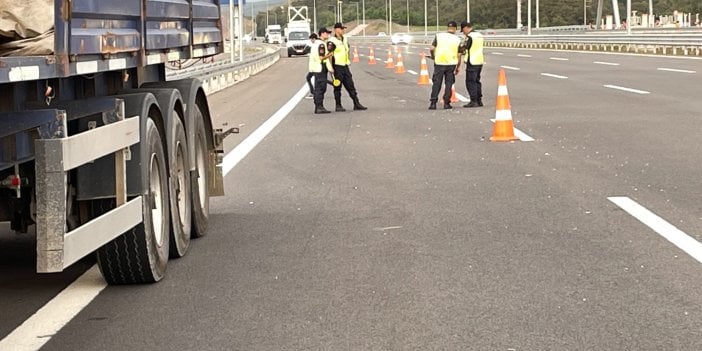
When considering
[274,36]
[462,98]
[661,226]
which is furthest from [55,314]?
[274,36]

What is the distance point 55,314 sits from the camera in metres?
6.41

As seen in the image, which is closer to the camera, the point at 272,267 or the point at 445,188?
the point at 272,267

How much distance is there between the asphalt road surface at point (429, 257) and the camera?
19.4 ft

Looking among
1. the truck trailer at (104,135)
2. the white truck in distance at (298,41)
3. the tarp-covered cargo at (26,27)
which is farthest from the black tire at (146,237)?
the white truck in distance at (298,41)

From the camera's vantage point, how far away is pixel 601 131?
17.2 meters

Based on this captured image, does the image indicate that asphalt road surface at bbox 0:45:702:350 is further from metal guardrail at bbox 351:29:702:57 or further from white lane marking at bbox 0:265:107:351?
metal guardrail at bbox 351:29:702:57

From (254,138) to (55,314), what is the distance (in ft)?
37.3

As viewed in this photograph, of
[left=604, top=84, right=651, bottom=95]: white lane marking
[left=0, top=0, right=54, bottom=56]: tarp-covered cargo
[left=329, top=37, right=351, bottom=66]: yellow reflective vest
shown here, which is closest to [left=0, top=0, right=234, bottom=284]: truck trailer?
[left=0, top=0, right=54, bottom=56]: tarp-covered cargo

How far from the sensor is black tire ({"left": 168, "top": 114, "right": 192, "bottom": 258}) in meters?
7.82

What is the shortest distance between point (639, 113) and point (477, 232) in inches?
→ 472

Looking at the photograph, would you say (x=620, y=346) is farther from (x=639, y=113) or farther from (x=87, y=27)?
(x=639, y=113)

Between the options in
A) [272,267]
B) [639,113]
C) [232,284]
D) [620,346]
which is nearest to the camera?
[620,346]

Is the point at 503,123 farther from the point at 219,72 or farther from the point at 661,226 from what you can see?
the point at 219,72

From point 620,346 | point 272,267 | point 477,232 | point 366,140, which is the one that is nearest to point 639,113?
point 366,140
